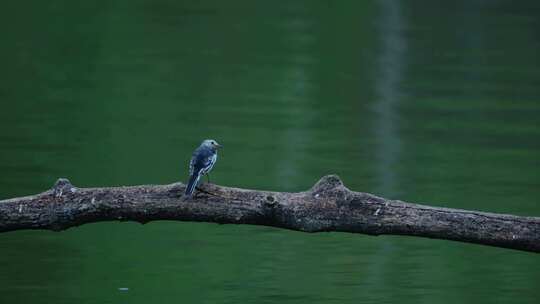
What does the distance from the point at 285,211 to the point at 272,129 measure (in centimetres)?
678

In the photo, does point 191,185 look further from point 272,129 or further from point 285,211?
point 272,129

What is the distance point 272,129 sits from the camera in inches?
479

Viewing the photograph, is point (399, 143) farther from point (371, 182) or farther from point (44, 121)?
point (44, 121)

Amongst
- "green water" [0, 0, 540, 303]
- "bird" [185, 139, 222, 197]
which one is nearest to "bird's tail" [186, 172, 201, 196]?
"bird" [185, 139, 222, 197]

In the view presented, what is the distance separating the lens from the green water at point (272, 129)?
24.7 ft

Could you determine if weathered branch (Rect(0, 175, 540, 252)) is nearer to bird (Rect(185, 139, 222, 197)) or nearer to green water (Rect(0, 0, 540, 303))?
bird (Rect(185, 139, 222, 197))

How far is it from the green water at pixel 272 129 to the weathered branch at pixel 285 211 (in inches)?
59.6

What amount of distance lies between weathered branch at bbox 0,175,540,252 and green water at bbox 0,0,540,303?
4.97 feet

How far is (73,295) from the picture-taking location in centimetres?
696

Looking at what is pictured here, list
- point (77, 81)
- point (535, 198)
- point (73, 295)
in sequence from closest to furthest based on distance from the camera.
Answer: point (73, 295), point (535, 198), point (77, 81)

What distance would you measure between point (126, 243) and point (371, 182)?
2579mm

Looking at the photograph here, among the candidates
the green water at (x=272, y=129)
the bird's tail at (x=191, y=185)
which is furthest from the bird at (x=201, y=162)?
the green water at (x=272, y=129)

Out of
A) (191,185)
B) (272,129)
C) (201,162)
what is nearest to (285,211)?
(191,185)

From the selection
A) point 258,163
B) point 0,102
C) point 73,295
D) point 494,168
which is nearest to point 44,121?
point 0,102
